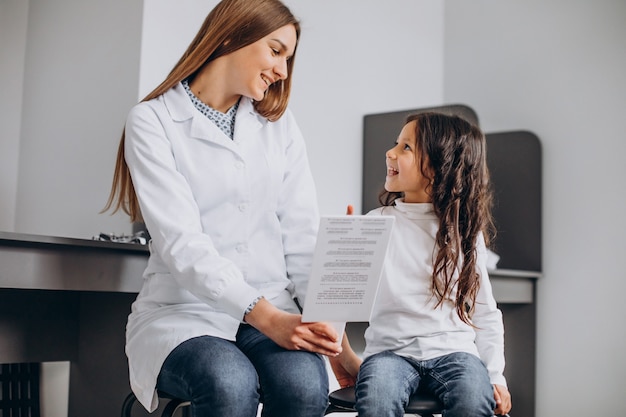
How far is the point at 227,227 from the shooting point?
4.62ft

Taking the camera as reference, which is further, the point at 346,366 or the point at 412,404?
the point at 346,366

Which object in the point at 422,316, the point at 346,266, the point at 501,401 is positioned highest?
the point at 346,266

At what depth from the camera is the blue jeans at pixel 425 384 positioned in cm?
139

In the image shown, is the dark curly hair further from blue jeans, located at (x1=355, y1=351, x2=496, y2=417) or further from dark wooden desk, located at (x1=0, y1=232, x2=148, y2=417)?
dark wooden desk, located at (x1=0, y1=232, x2=148, y2=417)

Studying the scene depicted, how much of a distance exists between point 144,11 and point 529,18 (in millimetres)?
1901

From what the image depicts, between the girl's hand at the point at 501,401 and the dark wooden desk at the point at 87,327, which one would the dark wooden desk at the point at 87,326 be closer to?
the dark wooden desk at the point at 87,327

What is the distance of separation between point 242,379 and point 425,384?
0.48 m

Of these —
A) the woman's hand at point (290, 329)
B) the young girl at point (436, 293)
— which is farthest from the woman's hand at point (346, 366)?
the woman's hand at point (290, 329)

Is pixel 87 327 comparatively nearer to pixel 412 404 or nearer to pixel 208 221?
pixel 208 221

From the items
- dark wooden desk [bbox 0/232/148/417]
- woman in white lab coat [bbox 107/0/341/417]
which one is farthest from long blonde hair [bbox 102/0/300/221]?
dark wooden desk [bbox 0/232/148/417]

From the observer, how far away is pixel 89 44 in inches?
91.5

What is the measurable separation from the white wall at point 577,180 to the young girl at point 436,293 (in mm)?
1571

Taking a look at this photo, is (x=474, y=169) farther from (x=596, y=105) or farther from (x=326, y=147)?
(x=596, y=105)

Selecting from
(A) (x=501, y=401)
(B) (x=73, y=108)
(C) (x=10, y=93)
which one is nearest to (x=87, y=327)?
(B) (x=73, y=108)
